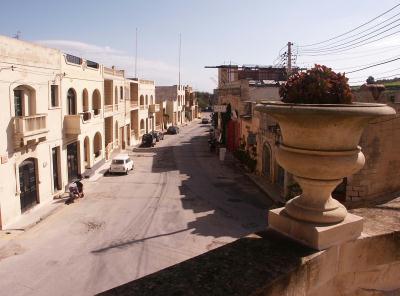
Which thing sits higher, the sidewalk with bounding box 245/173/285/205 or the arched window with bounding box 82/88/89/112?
the arched window with bounding box 82/88/89/112

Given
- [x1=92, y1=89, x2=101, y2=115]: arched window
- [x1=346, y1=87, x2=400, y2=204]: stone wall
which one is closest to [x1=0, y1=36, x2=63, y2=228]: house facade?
[x1=92, y1=89, x2=101, y2=115]: arched window

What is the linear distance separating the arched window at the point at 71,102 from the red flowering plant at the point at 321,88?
21.4 m

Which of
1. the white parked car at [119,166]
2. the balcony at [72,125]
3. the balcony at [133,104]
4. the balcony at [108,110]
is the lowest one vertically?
the white parked car at [119,166]

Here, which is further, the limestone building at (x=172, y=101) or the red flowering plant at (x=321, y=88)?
the limestone building at (x=172, y=101)

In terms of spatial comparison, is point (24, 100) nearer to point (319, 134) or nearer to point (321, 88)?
point (321, 88)

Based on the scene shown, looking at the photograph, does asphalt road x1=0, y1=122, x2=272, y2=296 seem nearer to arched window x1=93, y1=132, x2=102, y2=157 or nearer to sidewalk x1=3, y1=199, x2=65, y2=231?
sidewalk x1=3, y1=199, x2=65, y2=231

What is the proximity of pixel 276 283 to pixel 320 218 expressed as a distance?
831mm

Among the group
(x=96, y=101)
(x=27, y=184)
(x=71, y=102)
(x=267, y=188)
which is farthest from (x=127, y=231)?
(x=96, y=101)

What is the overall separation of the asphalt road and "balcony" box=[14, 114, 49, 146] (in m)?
3.53

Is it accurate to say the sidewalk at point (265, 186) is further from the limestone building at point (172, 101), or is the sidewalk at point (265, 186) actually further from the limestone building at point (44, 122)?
the limestone building at point (172, 101)

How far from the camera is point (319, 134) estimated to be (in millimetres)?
2943

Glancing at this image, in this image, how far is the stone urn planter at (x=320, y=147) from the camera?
9.38 feet

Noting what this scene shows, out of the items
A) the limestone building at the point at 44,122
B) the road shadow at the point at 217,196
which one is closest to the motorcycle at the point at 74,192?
the limestone building at the point at 44,122

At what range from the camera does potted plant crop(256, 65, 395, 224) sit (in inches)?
114
